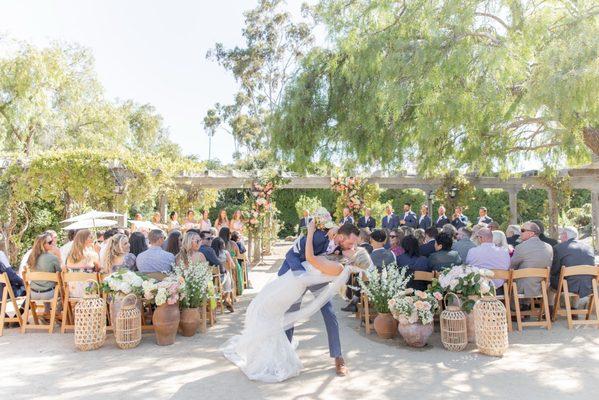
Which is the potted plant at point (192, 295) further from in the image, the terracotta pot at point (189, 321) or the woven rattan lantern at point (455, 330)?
the woven rattan lantern at point (455, 330)

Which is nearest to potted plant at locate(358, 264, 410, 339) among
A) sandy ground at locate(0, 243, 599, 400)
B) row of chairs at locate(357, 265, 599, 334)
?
sandy ground at locate(0, 243, 599, 400)

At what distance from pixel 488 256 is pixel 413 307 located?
1327 mm

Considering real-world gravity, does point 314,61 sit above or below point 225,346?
above

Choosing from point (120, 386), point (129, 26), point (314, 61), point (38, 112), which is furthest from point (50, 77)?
point (120, 386)

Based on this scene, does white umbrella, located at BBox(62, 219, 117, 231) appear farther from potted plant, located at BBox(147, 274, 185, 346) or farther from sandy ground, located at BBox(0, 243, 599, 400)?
potted plant, located at BBox(147, 274, 185, 346)

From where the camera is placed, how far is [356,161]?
7988mm

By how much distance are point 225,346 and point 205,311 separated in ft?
2.99

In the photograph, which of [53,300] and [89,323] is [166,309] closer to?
[89,323]

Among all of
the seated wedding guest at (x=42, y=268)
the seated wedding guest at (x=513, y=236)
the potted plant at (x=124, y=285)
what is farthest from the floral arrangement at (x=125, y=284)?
the seated wedding guest at (x=513, y=236)

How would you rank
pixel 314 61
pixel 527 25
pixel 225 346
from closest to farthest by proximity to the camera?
1. pixel 225 346
2. pixel 527 25
3. pixel 314 61

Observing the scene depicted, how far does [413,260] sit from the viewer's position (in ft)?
19.1

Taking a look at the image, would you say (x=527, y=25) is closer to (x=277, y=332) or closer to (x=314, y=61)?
(x=314, y=61)

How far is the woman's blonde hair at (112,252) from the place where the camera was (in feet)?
18.9

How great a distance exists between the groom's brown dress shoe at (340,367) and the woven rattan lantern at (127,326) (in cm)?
229
